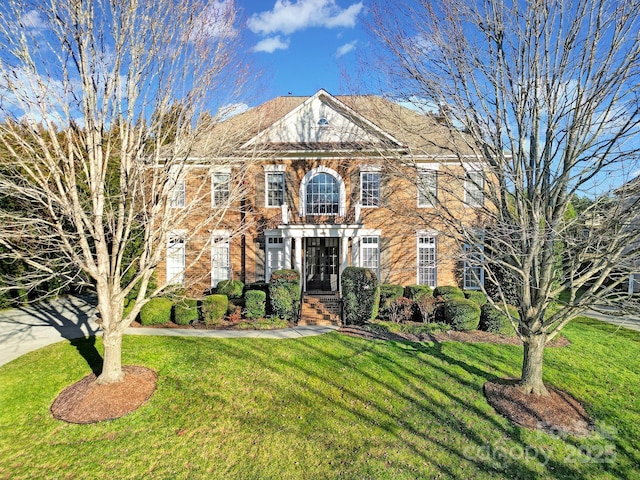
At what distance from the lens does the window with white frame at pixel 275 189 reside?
50.1ft

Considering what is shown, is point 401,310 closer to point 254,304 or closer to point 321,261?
point 254,304

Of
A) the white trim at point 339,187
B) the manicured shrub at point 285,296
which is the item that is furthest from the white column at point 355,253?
the manicured shrub at point 285,296

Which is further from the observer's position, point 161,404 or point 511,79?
point 161,404

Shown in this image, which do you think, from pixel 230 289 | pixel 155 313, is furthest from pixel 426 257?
pixel 155 313

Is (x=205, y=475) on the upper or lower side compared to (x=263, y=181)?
lower

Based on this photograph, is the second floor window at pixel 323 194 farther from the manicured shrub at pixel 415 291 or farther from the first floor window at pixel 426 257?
the manicured shrub at pixel 415 291

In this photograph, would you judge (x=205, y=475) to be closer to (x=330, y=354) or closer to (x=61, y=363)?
(x=330, y=354)

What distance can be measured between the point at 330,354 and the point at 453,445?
358 cm

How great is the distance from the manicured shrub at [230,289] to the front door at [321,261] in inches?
138

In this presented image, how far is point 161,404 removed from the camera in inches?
252

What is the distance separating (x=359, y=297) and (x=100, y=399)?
7449 millimetres

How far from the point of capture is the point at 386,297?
1247 cm

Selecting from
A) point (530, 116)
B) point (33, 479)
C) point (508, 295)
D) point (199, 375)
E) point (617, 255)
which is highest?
point (530, 116)

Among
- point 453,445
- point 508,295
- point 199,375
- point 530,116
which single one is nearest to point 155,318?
point 199,375
